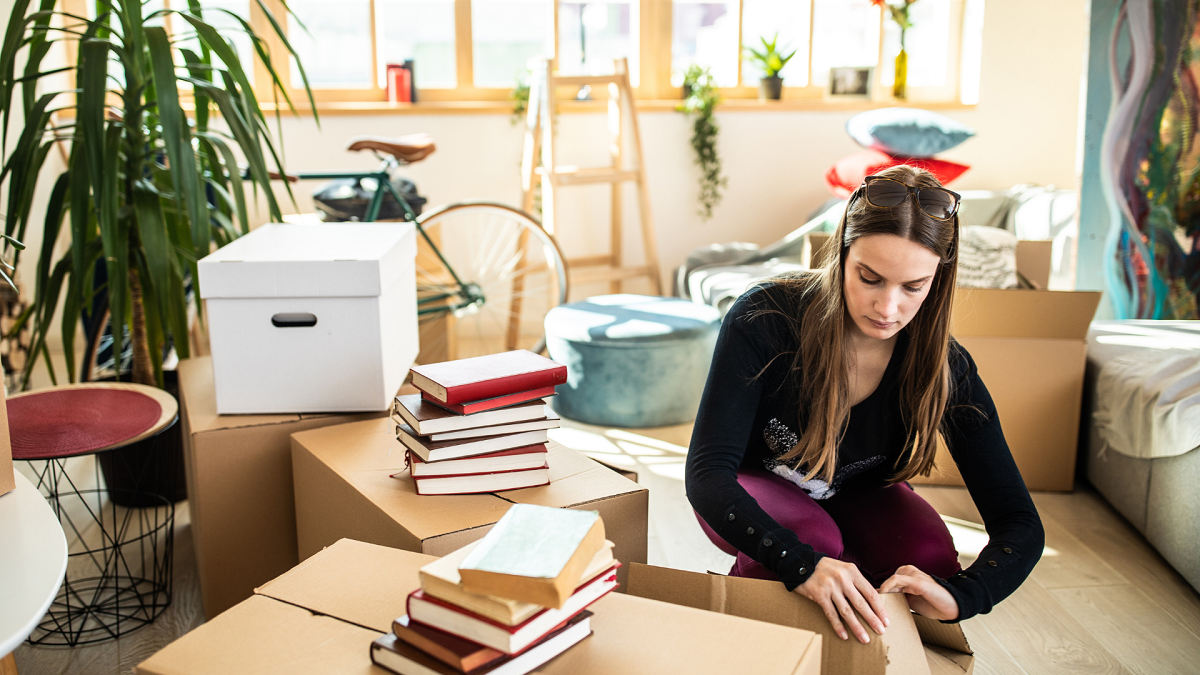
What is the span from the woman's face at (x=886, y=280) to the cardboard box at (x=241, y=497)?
898mm

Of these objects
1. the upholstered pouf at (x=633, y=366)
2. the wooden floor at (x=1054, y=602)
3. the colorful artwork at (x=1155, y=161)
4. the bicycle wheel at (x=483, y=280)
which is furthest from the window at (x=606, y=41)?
the wooden floor at (x=1054, y=602)

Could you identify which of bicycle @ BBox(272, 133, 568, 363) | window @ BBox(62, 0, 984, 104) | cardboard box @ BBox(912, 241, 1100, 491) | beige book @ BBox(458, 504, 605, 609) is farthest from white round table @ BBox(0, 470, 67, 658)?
window @ BBox(62, 0, 984, 104)

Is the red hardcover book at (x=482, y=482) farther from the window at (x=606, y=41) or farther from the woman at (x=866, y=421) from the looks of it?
the window at (x=606, y=41)

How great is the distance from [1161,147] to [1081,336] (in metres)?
0.66

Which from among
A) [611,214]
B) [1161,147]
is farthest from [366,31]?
[1161,147]

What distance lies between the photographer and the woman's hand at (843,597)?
1.00 metres

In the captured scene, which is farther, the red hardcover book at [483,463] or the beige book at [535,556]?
the red hardcover book at [483,463]

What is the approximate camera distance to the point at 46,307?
178cm

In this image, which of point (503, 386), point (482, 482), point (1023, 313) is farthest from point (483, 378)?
point (1023, 313)

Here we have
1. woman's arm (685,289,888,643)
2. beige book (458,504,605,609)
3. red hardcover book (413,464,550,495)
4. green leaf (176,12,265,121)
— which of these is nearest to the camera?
beige book (458,504,605,609)

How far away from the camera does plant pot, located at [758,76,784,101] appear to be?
3912mm

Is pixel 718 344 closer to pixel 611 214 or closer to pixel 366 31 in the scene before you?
pixel 611 214

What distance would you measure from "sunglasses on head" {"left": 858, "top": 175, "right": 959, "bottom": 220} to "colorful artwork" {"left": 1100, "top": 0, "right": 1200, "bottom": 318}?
5.29 ft

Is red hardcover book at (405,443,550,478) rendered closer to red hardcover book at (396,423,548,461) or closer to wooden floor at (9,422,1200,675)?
red hardcover book at (396,423,548,461)
